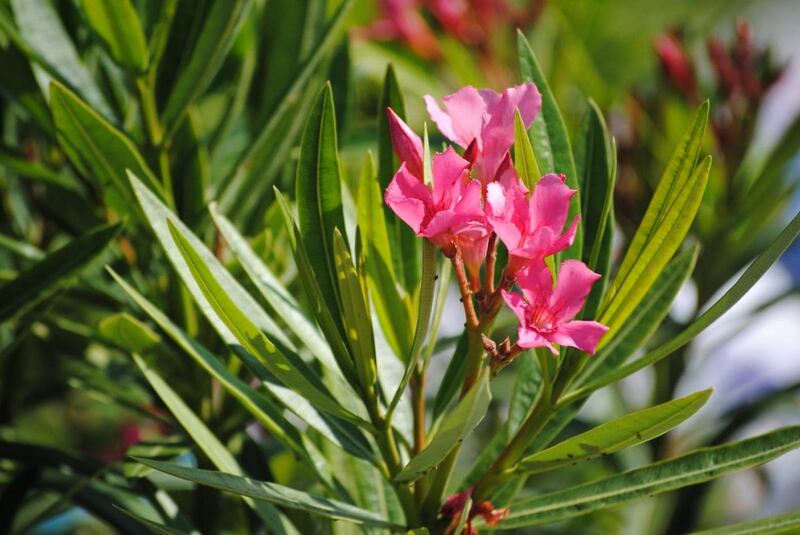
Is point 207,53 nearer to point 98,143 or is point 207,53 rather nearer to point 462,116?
point 98,143

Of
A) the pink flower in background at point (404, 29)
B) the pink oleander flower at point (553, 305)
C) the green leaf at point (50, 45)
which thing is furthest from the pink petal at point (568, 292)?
the pink flower in background at point (404, 29)

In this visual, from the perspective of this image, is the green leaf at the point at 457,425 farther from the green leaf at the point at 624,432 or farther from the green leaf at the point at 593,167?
the green leaf at the point at 593,167

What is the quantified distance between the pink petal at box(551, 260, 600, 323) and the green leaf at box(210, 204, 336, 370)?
190 mm

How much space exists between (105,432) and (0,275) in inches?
36.2

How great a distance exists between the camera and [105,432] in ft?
5.80

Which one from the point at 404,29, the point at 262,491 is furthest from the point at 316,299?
the point at 404,29

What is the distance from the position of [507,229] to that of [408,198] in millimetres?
67

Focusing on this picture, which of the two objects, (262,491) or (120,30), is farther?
(120,30)

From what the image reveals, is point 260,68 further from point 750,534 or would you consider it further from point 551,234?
point 750,534

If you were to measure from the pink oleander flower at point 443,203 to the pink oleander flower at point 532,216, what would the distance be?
0.04ft

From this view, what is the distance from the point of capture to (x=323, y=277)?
28.9 inches

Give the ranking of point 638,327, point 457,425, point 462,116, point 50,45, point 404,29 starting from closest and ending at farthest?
point 457,425 → point 462,116 → point 638,327 → point 50,45 → point 404,29

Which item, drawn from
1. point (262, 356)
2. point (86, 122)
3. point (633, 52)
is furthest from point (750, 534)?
point (633, 52)

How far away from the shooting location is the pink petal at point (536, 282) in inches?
25.7
